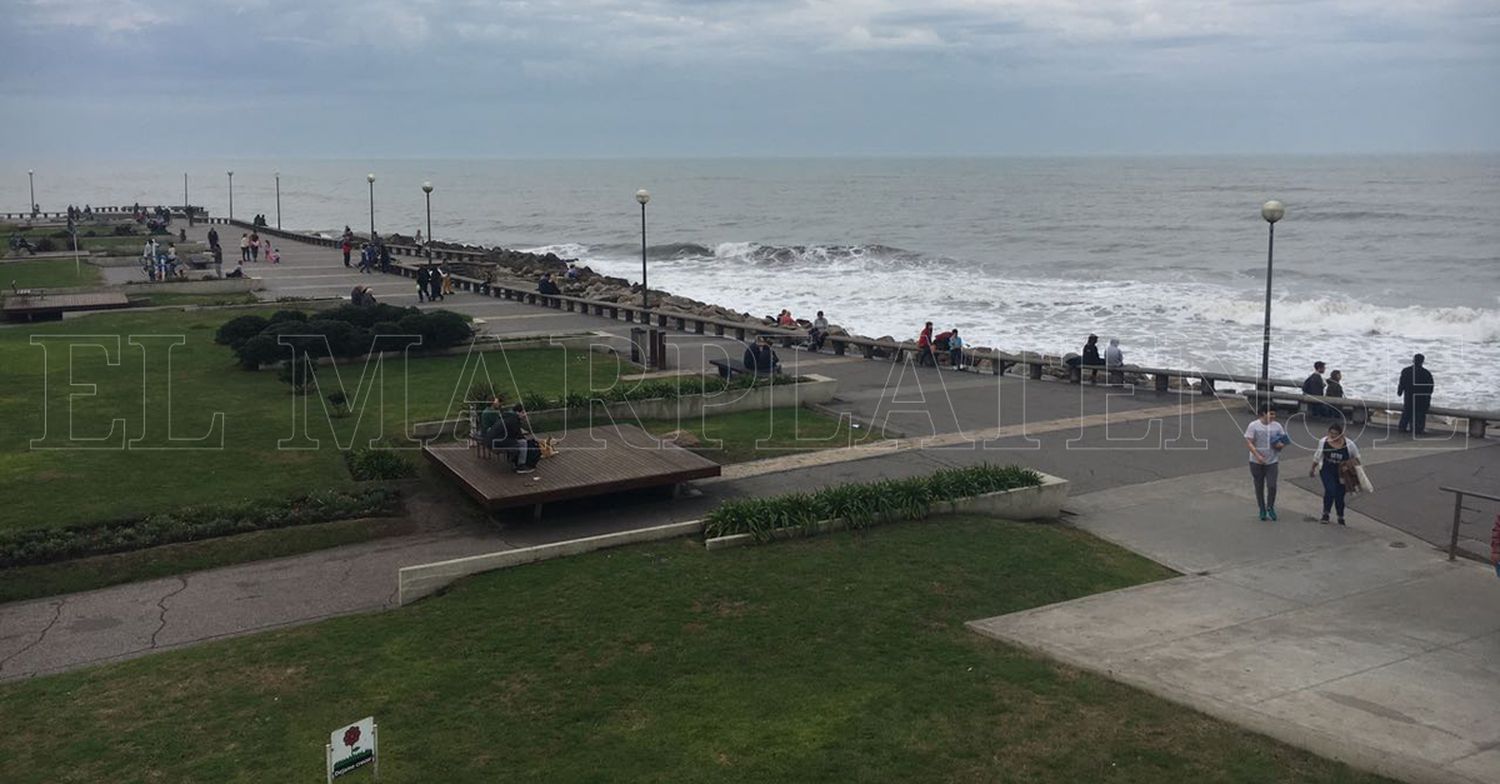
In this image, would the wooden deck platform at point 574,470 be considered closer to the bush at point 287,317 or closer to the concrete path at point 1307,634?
the concrete path at point 1307,634

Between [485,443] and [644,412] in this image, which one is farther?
[644,412]

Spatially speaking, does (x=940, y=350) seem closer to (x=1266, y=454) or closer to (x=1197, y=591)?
(x=1266, y=454)

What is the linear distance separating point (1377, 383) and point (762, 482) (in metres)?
21.9

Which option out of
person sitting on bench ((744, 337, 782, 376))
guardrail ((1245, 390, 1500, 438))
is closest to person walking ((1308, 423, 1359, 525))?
guardrail ((1245, 390, 1500, 438))

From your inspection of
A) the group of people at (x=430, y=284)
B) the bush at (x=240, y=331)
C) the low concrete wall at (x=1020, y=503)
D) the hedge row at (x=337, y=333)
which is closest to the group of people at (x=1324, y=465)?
the low concrete wall at (x=1020, y=503)

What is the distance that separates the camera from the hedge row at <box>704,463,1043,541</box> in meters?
13.1

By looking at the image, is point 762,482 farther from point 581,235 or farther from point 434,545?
point 581,235

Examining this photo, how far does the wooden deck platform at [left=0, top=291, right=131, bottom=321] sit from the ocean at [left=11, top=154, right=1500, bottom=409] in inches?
934

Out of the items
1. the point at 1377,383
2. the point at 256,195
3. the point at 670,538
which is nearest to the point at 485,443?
the point at 670,538

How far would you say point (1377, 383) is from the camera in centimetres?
3106

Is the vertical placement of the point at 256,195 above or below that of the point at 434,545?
above

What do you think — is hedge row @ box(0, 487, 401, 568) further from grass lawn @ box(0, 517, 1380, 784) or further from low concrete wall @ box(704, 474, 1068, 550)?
low concrete wall @ box(704, 474, 1068, 550)

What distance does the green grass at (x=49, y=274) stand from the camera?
127ft

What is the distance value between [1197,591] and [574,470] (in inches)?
277
